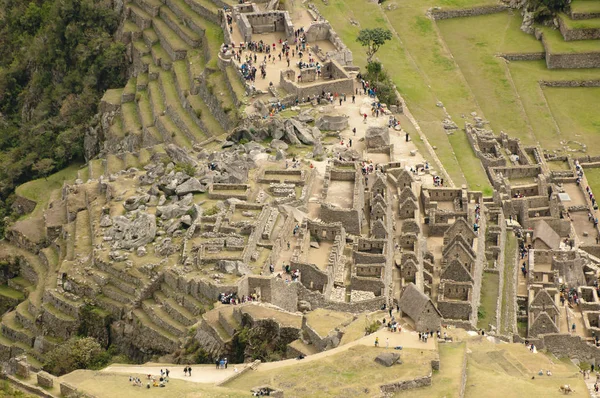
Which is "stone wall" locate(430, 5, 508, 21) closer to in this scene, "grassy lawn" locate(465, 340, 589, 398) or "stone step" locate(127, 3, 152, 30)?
"stone step" locate(127, 3, 152, 30)

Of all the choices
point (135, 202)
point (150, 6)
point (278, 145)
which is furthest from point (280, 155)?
point (150, 6)

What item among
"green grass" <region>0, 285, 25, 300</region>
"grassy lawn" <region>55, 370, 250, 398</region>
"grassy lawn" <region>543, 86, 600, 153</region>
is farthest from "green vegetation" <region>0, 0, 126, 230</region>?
"grassy lawn" <region>55, 370, 250, 398</region>

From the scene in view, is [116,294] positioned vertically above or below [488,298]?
above

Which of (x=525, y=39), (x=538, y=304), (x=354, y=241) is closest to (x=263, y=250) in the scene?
(x=354, y=241)

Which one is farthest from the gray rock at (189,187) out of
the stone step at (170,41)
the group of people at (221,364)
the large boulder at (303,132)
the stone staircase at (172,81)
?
the stone step at (170,41)

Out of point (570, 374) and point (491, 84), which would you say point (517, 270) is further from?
point (491, 84)

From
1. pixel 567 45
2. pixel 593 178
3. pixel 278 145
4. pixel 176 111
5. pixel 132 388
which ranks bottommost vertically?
pixel 132 388

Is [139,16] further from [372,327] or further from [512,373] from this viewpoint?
[512,373]
